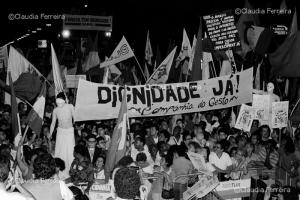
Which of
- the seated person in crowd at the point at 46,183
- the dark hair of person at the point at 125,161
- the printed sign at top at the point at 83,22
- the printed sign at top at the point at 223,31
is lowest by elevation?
the dark hair of person at the point at 125,161

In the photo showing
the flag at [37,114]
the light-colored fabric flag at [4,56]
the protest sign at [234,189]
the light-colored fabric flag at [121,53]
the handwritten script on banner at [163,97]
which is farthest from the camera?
the light-colored fabric flag at [4,56]

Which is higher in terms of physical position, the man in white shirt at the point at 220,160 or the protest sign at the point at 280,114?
the protest sign at the point at 280,114

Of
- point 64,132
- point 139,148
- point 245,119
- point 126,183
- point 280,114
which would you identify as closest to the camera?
point 126,183

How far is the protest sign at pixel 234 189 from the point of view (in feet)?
27.9

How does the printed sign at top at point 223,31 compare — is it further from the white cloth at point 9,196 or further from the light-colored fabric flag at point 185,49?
the white cloth at point 9,196

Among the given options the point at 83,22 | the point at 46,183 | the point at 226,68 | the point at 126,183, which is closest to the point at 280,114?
the point at 226,68

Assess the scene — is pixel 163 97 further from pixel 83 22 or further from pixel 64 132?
pixel 83 22

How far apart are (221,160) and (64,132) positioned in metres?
3.07

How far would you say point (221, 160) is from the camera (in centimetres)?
977

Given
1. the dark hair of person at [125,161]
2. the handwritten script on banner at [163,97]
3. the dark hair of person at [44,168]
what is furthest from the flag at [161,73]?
the dark hair of person at [44,168]

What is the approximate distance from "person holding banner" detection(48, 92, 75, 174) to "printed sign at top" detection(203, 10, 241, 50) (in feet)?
17.9

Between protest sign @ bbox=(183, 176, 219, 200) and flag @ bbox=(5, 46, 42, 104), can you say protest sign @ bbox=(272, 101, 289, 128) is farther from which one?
flag @ bbox=(5, 46, 42, 104)

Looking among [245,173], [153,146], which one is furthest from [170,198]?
[153,146]

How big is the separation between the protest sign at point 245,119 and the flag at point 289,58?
78.0 inches
